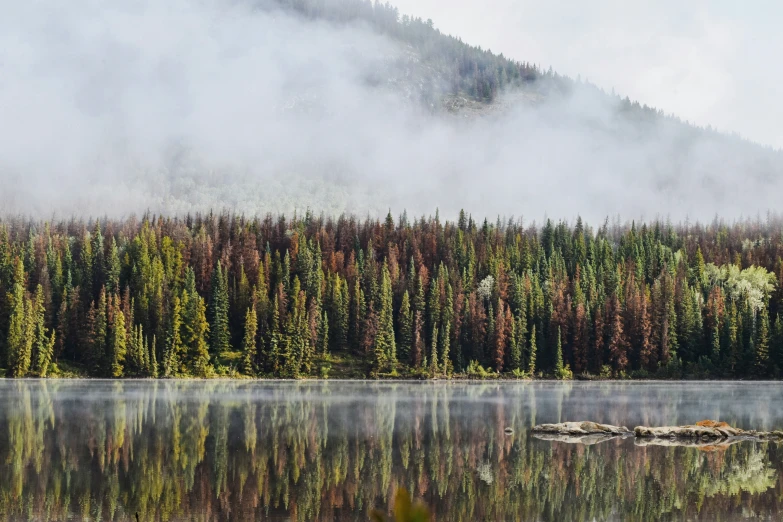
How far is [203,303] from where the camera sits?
15925cm

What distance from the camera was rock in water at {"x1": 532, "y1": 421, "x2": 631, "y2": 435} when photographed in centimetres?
6322

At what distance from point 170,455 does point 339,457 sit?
8.55m

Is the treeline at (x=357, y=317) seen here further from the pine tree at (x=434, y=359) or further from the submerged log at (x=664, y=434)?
the submerged log at (x=664, y=434)

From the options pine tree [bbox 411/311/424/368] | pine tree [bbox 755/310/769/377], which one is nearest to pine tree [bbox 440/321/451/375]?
pine tree [bbox 411/311/424/368]

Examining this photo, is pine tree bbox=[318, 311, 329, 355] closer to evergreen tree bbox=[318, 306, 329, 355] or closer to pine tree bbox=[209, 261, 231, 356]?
evergreen tree bbox=[318, 306, 329, 355]


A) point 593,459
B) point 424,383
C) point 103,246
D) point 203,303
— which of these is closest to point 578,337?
point 424,383

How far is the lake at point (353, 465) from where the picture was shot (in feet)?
126

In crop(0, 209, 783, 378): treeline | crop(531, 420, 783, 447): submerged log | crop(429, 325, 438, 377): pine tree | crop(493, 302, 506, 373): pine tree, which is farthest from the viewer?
crop(493, 302, 506, 373): pine tree

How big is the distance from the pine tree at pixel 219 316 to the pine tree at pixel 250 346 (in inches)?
145

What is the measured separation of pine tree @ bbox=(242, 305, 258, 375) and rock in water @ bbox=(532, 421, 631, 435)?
93.7m

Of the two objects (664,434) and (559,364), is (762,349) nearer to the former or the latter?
(559,364)

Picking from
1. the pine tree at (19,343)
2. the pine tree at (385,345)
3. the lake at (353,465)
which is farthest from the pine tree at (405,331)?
the lake at (353,465)

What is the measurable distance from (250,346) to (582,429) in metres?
97.2

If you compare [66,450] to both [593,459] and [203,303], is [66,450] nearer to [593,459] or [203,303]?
[593,459]
